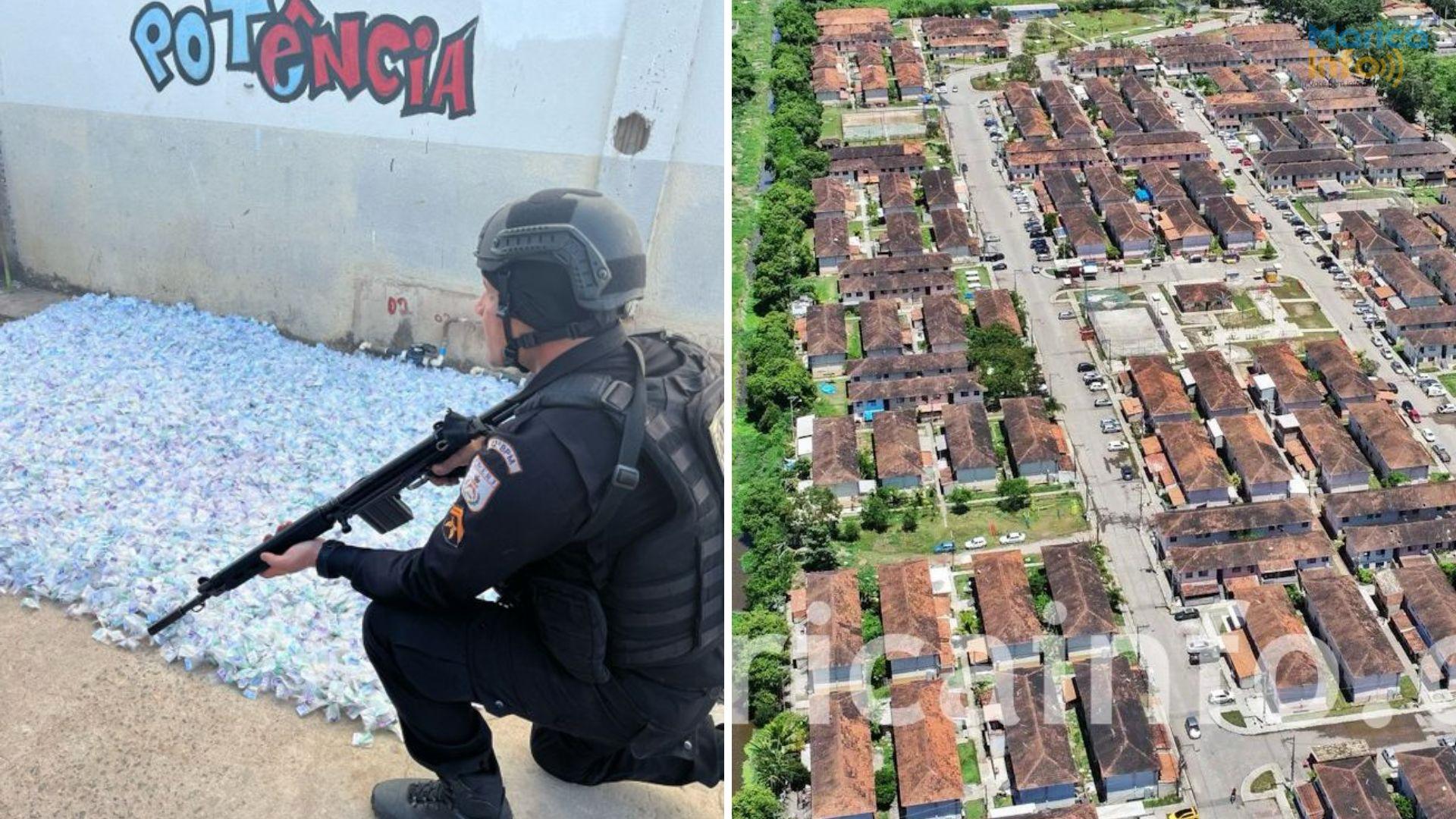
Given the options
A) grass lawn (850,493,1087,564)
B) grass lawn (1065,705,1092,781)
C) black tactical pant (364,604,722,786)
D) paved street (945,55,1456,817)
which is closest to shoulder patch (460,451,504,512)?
black tactical pant (364,604,722,786)

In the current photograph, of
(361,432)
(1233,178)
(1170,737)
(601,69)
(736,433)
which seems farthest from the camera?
(1233,178)

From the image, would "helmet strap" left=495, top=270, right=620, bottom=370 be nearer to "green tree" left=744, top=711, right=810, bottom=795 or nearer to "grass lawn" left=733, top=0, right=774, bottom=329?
"green tree" left=744, top=711, right=810, bottom=795

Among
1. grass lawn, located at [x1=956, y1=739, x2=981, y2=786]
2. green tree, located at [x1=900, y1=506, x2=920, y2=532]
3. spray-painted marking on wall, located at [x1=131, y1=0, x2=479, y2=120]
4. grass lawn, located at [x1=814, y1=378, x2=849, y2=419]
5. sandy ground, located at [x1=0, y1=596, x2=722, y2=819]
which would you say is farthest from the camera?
grass lawn, located at [x1=814, y1=378, x2=849, y2=419]

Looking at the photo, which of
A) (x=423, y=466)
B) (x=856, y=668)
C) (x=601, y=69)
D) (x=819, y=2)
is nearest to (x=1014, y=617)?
(x=856, y=668)

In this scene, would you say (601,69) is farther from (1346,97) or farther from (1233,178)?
(1346,97)

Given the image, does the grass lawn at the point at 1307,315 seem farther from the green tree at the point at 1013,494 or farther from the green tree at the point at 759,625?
the green tree at the point at 759,625

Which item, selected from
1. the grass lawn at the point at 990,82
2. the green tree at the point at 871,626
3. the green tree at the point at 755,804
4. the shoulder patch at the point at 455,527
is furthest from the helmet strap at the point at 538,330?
the grass lawn at the point at 990,82

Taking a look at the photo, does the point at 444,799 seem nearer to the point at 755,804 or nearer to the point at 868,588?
the point at 755,804
